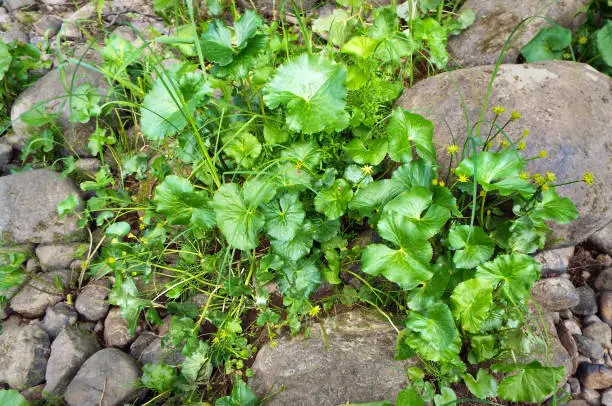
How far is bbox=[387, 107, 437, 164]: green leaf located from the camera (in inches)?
64.7

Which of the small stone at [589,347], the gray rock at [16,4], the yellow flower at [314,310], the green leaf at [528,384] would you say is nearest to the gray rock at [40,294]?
the yellow flower at [314,310]

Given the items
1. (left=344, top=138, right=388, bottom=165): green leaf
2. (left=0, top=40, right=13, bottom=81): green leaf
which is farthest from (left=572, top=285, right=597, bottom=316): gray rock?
(left=0, top=40, right=13, bottom=81): green leaf

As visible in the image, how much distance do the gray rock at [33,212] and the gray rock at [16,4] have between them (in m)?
1.58

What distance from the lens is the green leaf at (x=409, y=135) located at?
5.39ft

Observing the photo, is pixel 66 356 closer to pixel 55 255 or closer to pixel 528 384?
pixel 55 255

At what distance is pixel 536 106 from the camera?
180 cm

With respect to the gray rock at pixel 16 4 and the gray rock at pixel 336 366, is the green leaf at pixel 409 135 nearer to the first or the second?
the gray rock at pixel 336 366

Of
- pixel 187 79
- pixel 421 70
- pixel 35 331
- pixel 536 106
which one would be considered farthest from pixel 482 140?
pixel 35 331

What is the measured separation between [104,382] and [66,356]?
24 centimetres

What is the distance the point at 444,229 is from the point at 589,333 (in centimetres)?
78

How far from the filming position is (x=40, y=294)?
1.98 m

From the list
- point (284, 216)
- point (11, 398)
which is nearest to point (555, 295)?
point (284, 216)

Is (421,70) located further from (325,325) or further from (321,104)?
(325,325)

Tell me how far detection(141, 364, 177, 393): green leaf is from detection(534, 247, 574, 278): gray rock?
1.55 metres
